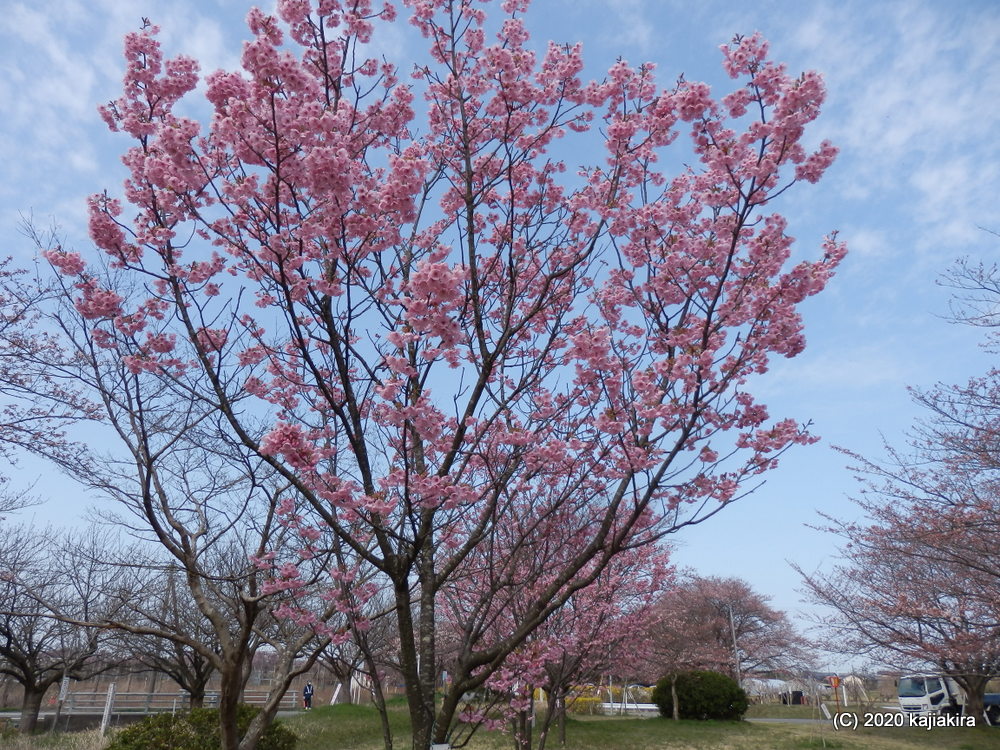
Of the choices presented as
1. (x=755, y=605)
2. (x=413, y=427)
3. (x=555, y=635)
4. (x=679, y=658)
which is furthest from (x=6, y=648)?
(x=755, y=605)

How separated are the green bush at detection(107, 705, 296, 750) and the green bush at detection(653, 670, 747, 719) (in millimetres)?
15115

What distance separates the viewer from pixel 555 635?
24.8ft

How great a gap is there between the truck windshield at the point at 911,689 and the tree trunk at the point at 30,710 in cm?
2537

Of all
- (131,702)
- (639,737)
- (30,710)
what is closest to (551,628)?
(639,737)

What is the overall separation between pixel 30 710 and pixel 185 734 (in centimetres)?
1088

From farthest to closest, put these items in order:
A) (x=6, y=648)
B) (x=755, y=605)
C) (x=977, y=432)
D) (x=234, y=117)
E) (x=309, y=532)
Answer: (x=755, y=605)
(x=6, y=648)
(x=977, y=432)
(x=309, y=532)
(x=234, y=117)

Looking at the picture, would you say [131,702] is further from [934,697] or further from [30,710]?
[934,697]

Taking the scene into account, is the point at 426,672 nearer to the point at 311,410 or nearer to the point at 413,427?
the point at 413,427

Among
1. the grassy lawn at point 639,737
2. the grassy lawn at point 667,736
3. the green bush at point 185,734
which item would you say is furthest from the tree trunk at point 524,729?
the grassy lawn at point 667,736

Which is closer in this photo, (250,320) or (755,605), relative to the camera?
(250,320)

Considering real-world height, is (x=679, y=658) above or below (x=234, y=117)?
below

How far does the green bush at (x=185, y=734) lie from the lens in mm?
9250

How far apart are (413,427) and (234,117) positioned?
2.03 metres

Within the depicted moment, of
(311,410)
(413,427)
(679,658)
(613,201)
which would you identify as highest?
(613,201)
